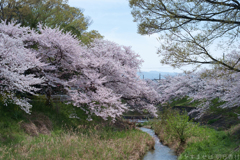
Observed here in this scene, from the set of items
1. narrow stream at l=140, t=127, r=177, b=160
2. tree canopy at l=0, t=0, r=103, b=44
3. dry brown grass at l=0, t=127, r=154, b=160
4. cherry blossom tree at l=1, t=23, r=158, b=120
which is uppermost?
tree canopy at l=0, t=0, r=103, b=44

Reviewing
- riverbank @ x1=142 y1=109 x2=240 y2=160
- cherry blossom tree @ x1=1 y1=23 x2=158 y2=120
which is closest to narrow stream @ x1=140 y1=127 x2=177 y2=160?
riverbank @ x1=142 y1=109 x2=240 y2=160

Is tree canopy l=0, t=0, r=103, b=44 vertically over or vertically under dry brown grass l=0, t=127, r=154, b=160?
over

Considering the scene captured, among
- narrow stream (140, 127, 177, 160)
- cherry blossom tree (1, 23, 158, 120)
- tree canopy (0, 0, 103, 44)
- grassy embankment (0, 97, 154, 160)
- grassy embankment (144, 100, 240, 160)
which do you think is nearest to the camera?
grassy embankment (0, 97, 154, 160)

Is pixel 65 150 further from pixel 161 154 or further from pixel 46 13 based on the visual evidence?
pixel 46 13

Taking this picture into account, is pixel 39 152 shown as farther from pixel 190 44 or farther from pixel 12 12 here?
pixel 12 12

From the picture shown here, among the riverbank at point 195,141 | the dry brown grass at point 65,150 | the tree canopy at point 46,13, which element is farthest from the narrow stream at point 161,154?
the tree canopy at point 46,13

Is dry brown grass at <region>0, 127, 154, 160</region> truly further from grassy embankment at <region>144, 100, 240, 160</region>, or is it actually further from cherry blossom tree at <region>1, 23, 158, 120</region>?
grassy embankment at <region>144, 100, 240, 160</region>

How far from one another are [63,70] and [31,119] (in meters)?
3.87

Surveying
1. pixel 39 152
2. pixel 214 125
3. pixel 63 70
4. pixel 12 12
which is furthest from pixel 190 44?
pixel 12 12

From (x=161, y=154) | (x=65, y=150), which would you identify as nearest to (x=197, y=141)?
(x=161, y=154)

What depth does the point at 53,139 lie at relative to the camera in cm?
973

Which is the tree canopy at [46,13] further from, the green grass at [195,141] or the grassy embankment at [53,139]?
the green grass at [195,141]

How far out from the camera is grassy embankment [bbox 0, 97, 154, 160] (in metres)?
8.09

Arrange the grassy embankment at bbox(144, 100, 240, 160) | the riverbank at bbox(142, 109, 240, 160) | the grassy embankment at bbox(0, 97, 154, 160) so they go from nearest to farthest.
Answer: the grassy embankment at bbox(0, 97, 154, 160)
the grassy embankment at bbox(144, 100, 240, 160)
the riverbank at bbox(142, 109, 240, 160)
